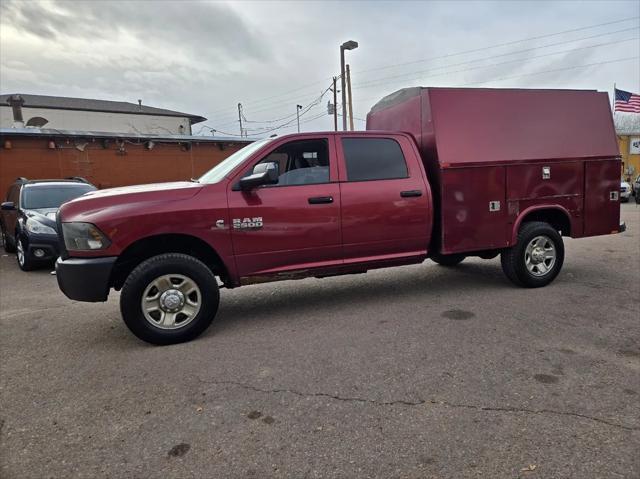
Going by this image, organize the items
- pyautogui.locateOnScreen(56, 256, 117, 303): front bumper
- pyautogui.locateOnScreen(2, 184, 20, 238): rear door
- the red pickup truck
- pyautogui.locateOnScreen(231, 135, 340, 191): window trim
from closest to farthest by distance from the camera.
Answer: pyautogui.locateOnScreen(56, 256, 117, 303): front bumper < the red pickup truck < pyautogui.locateOnScreen(231, 135, 340, 191): window trim < pyautogui.locateOnScreen(2, 184, 20, 238): rear door

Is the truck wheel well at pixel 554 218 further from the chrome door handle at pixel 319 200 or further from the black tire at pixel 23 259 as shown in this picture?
the black tire at pixel 23 259

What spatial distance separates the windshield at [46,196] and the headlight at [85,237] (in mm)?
5759

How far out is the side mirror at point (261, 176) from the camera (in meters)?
4.31

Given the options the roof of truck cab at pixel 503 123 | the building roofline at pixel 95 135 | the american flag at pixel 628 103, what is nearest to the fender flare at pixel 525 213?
the roof of truck cab at pixel 503 123

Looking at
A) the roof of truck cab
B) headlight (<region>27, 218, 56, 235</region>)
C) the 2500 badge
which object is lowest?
headlight (<region>27, 218, 56, 235</region>)

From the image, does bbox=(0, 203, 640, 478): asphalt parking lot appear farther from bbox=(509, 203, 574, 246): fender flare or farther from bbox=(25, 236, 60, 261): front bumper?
bbox=(25, 236, 60, 261): front bumper

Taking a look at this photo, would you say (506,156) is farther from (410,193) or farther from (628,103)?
(628,103)

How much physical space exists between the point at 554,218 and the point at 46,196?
9031 millimetres

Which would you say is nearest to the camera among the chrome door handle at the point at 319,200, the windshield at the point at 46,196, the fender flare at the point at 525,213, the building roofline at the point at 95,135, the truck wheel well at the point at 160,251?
the truck wheel well at the point at 160,251

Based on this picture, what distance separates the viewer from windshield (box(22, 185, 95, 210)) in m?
8.88

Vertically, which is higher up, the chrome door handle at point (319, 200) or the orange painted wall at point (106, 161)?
the orange painted wall at point (106, 161)

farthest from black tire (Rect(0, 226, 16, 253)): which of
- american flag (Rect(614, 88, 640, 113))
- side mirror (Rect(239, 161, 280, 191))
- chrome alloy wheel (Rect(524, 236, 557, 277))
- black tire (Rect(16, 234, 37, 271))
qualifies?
american flag (Rect(614, 88, 640, 113))

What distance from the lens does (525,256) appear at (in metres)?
5.61

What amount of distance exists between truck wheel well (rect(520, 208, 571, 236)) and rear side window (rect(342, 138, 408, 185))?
188 cm
